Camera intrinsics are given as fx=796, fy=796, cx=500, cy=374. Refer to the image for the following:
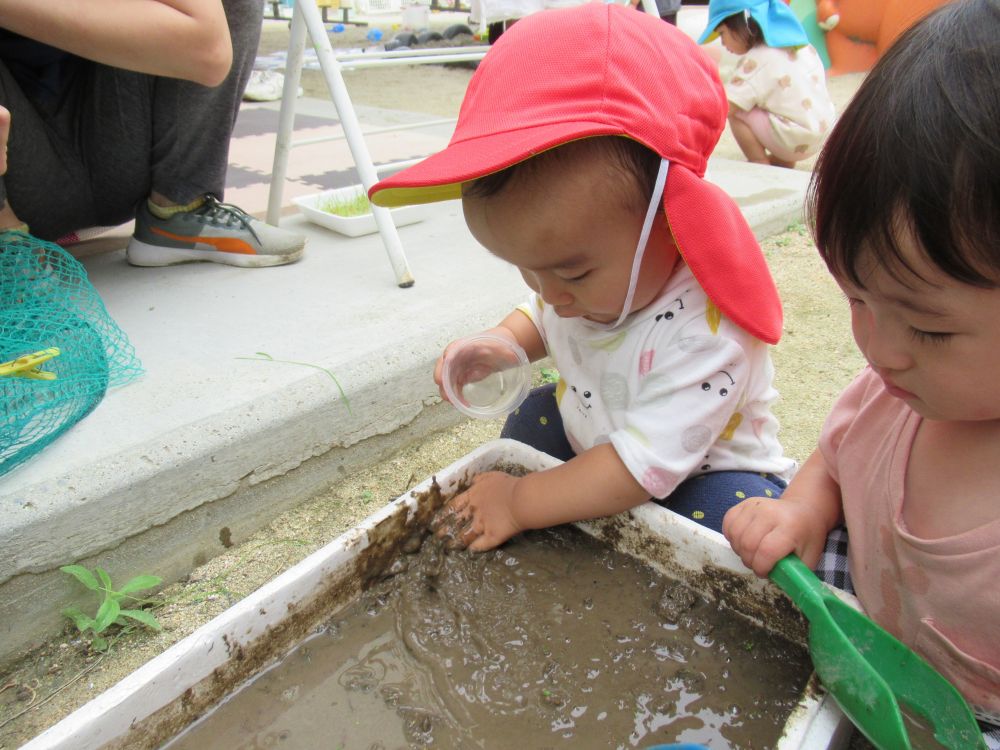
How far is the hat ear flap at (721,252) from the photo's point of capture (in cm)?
101

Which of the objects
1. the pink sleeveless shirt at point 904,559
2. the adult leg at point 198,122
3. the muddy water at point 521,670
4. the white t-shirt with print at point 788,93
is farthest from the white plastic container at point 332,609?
the white t-shirt with print at point 788,93

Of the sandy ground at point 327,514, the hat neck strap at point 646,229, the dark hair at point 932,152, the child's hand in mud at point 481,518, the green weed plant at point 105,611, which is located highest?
the dark hair at point 932,152

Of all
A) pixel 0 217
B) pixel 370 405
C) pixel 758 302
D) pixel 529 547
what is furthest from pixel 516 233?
pixel 0 217

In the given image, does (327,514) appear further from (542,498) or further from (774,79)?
(774,79)

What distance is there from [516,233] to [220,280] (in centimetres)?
132

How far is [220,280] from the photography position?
2092mm

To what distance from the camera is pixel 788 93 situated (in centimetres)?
372

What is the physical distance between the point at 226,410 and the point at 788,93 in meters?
3.23

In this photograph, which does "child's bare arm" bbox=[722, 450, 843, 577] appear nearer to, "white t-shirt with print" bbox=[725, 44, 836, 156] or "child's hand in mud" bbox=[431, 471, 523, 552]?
"child's hand in mud" bbox=[431, 471, 523, 552]

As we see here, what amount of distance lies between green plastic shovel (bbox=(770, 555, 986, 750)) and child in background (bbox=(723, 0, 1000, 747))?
1.9 inches

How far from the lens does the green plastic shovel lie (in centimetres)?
80

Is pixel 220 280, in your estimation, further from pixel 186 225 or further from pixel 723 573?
pixel 723 573

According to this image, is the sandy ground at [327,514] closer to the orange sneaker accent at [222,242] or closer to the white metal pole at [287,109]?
the orange sneaker accent at [222,242]

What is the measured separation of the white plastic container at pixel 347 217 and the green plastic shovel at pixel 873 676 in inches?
70.6
